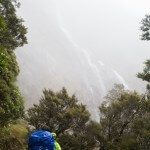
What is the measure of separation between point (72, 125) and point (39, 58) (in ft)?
320

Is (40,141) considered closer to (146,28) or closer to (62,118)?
(146,28)

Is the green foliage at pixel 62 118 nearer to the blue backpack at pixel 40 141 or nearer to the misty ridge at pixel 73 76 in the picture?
the misty ridge at pixel 73 76

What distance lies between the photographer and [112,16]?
187 metres

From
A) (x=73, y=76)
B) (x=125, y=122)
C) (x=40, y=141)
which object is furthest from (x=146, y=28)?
(x=73, y=76)

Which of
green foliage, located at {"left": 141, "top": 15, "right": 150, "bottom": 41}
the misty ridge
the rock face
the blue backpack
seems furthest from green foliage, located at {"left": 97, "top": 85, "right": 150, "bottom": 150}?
the rock face

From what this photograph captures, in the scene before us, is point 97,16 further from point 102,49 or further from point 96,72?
point 96,72

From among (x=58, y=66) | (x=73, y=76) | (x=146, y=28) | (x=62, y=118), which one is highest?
(x=58, y=66)

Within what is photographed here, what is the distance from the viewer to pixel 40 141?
6996 mm

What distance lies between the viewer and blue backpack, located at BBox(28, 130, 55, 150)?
700 centimetres

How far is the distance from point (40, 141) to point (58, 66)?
12765 cm

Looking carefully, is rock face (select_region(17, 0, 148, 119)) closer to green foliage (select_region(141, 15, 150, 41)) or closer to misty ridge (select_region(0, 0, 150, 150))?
misty ridge (select_region(0, 0, 150, 150))

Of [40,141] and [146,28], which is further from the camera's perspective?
[146,28]

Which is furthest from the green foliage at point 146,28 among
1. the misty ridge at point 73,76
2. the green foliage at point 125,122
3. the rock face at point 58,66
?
the rock face at point 58,66

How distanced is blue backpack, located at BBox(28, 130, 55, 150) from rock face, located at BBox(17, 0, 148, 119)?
301 ft
